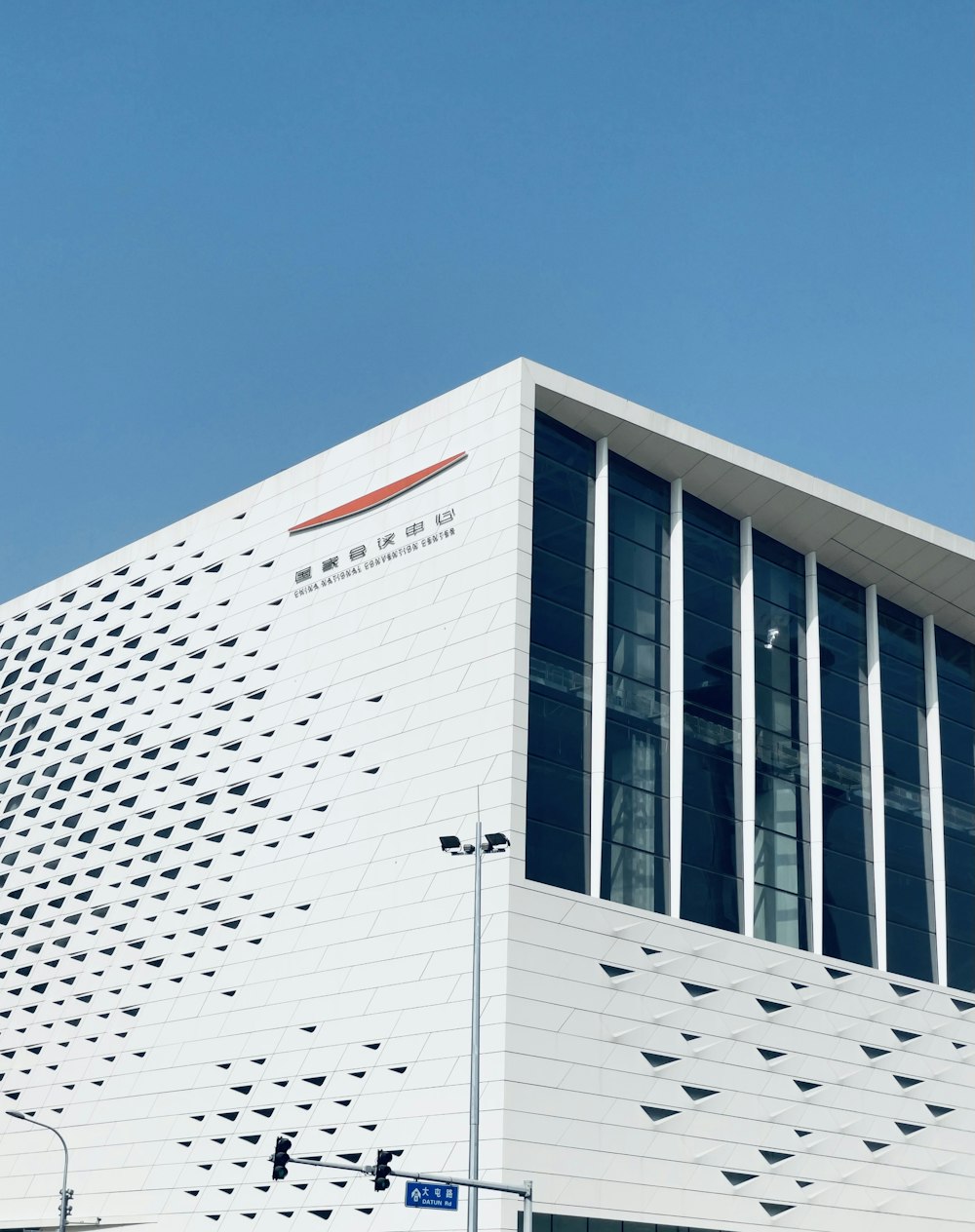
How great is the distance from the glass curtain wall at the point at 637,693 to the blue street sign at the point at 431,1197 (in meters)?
12.3

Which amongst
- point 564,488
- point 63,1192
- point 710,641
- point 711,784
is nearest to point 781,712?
point 710,641

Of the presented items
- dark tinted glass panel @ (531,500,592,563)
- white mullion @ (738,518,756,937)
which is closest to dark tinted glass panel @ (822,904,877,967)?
white mullion @ (738,518,756,937)

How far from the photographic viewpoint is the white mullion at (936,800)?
51812 mm

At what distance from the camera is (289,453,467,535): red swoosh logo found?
47406mm

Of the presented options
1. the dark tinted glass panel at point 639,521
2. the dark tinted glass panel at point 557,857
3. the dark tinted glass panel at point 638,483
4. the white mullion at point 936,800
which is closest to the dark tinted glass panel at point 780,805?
the white mullion at point 936,800

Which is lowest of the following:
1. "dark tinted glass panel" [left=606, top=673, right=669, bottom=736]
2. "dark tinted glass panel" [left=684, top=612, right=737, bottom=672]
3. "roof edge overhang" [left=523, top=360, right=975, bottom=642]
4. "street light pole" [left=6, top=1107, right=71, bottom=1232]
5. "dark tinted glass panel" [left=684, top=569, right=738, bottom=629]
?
"street light pole" [left=6, top=1107, right=71, bottom=1232]

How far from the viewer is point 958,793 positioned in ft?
179

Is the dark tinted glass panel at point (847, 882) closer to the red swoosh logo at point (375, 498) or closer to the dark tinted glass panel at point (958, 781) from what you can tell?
the dark tinted glass panel at point (958, 781)

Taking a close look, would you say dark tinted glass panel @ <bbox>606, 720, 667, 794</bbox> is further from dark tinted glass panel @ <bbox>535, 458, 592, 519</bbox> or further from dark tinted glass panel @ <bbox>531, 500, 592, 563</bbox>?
dark tinted glass panel @ <bbox>535, 458, 592, 519</bbox>

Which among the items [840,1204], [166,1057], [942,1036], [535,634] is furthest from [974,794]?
[166,1057]

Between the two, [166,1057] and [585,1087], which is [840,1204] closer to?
[585,1087]

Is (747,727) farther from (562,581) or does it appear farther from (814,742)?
(562,581)

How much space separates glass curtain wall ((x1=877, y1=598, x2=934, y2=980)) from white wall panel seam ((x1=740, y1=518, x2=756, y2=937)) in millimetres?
6339

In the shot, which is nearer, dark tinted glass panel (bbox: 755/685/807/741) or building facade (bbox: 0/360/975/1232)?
building facade (bbox: 0/360/975/1232)
